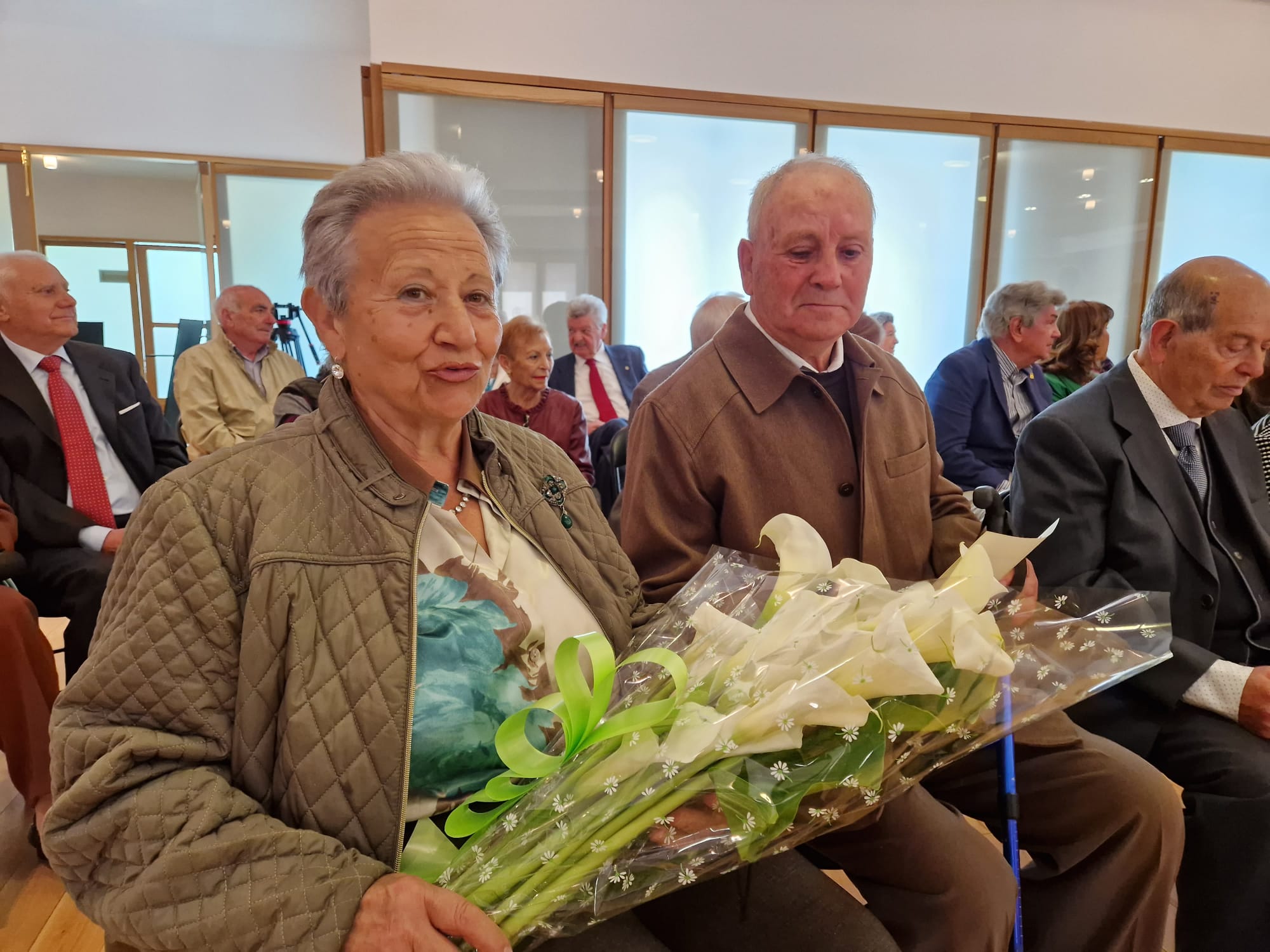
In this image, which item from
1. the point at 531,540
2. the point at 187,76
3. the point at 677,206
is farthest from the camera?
the point at 187,76

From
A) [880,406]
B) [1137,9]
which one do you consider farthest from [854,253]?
[1137,9]

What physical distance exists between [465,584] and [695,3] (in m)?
5.16

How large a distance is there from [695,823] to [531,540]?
0.55 m

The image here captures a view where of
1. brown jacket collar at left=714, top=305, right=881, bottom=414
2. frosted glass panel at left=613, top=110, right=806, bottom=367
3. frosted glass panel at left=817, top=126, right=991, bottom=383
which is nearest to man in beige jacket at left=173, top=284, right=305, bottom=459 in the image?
frosted glass panel at left=613, top=110, right=806, bottom=367

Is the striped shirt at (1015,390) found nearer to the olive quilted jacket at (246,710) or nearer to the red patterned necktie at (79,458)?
the olive quilted jacket at (246,710)

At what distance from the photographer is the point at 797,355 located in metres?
1.70

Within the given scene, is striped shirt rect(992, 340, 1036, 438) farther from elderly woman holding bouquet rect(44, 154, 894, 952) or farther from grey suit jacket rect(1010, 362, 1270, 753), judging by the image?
elderly woman holding bouquet rect(44, 154, 894, 952)


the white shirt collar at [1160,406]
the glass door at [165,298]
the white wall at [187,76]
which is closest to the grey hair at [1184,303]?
the white shirt collar at [1160,406]

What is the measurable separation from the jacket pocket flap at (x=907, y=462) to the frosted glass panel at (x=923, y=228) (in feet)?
14.1

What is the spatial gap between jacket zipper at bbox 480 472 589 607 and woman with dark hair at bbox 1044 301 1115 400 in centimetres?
361

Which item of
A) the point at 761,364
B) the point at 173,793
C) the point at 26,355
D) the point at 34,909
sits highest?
the point at 761,364

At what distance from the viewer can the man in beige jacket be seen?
14.1ft

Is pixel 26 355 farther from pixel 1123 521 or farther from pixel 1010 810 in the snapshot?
pixel 1123 521

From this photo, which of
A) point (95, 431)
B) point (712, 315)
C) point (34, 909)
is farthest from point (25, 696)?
point (712, 315)
